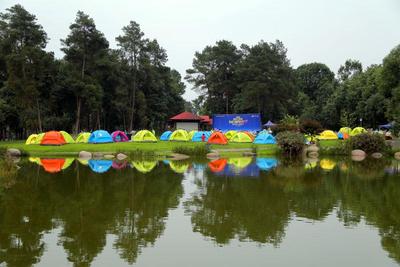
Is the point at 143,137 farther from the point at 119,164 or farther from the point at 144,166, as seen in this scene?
the point at 144,166

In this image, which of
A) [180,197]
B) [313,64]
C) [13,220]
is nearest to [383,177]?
[180,197]

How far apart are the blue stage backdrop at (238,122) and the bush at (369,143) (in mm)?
22363

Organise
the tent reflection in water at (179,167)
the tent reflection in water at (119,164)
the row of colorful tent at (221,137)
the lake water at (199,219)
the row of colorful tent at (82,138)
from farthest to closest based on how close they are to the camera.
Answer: the row of colorful tent at (221,137), the row of colorful tent at (82,138), the tent reflection in water at (119,164), the tent reflection in water at (179,167), the lake water at (199,219)

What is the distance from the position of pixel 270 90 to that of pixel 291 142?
28.5 meters

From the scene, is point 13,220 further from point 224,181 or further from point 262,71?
point 262,71

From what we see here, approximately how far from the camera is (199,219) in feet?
38.5

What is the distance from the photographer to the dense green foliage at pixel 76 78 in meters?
40.9

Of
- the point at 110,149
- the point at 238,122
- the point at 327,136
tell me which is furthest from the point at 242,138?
the point at 110,149

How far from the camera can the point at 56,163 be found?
26875 mm

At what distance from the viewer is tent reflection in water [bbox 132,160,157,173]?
2305 centimetres

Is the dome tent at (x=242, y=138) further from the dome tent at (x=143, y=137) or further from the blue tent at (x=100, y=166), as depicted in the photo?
the blue tent at (x=100, y=166)

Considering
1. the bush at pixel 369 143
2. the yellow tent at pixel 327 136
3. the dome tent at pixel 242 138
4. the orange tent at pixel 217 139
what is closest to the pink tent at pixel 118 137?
the orange tent at pixel 217 139

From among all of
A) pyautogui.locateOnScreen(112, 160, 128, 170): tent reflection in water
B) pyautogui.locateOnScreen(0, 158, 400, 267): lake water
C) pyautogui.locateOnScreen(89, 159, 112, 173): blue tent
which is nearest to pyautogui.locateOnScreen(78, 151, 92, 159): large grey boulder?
pyautogui.locateOnScreen(89, 159, 112, 173): blue tent

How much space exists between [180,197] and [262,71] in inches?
1826
